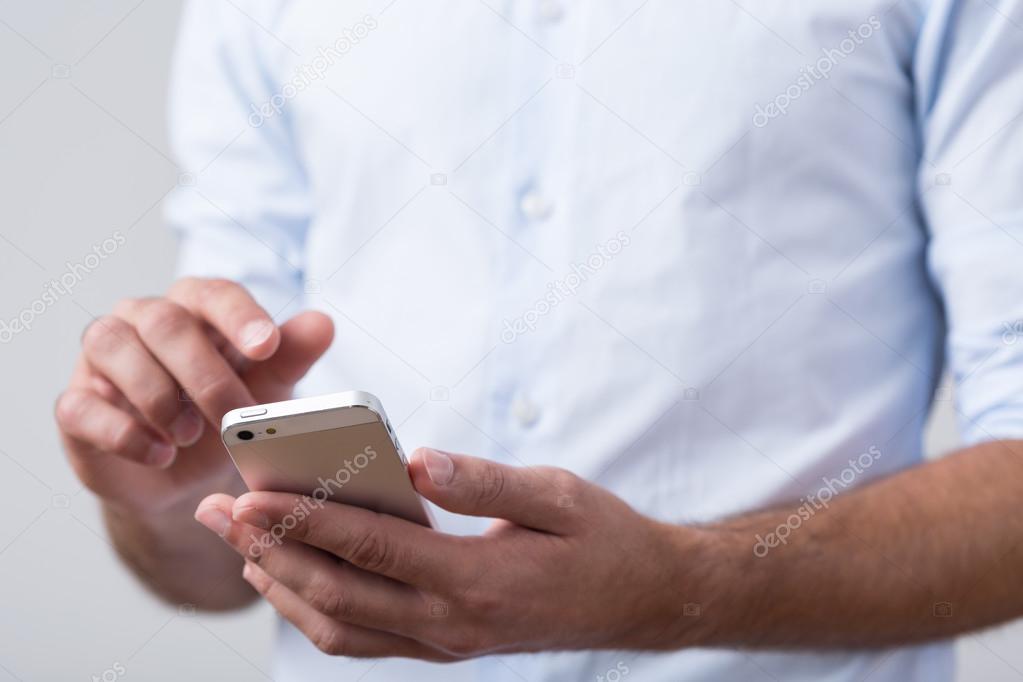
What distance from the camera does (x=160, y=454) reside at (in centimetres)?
100

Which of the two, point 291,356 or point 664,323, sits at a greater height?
point 291,356

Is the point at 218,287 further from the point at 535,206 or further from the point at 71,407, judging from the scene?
the point at 535,206

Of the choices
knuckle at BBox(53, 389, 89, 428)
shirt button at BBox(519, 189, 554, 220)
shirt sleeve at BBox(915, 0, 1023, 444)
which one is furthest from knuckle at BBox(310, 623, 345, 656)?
shirt sleeve at BBox(915, 0, 1023, 444)

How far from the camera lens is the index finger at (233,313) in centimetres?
92

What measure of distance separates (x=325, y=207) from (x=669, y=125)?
1.45 feet

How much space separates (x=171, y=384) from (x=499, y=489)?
1.34 feet

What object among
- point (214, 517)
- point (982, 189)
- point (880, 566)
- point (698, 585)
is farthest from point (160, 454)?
point (982, 189)

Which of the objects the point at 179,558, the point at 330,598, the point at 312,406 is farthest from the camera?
the point at 179,558

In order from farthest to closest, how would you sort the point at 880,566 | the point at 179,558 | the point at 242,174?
1. the point at 242,174
2. the point at 179,558
3. the point at 880,566

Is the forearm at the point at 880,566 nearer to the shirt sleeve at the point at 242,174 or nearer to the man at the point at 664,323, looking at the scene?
the man at the point at 664,323

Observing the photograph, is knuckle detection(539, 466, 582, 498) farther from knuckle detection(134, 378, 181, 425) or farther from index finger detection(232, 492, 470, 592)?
knuckle detection(134, 378, 181, 425)

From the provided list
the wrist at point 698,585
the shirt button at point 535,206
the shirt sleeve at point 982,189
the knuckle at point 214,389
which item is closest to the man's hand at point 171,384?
the knuckle at point 214,389

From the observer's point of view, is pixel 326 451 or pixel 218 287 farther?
pixel 218 287

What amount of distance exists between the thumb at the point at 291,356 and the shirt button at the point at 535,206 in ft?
0.87
